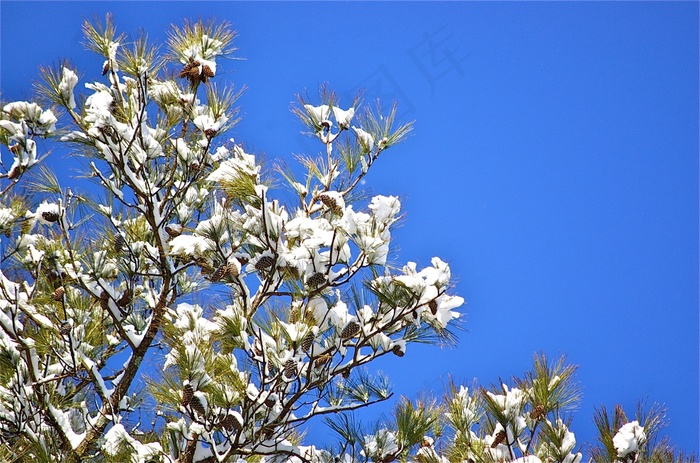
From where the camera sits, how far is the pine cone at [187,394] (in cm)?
231

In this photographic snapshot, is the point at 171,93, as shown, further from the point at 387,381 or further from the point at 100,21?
the point at 387,381

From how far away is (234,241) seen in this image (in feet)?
8.30

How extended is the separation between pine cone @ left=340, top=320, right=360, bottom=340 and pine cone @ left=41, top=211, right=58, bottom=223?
1.24m

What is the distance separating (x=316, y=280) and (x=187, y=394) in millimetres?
551

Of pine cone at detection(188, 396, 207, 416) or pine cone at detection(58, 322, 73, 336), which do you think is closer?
pine cone at detection(188, 396, 207, 416)

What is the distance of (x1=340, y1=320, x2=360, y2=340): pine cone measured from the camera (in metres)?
2.42

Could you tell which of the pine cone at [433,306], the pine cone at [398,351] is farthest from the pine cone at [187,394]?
the pine cone at [433,306]

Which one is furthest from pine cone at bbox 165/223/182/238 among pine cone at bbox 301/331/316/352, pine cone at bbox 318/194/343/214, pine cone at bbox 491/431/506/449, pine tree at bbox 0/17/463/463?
pine cone at bbox 491/431/506/449

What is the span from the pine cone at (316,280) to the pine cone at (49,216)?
3.58ft

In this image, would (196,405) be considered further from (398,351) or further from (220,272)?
(398,351)

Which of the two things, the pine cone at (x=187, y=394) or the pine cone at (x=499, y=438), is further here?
the pine cone at (x=499, y=438)

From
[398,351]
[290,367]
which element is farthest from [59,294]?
[398,351]

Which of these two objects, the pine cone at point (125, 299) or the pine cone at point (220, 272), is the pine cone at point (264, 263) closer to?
the pine cone at point (220, 272)

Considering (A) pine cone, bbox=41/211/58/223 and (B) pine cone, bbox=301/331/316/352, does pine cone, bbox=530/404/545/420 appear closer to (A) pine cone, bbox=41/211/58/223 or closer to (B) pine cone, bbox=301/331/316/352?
(B) pine cone, bbox=301/331/316/352
